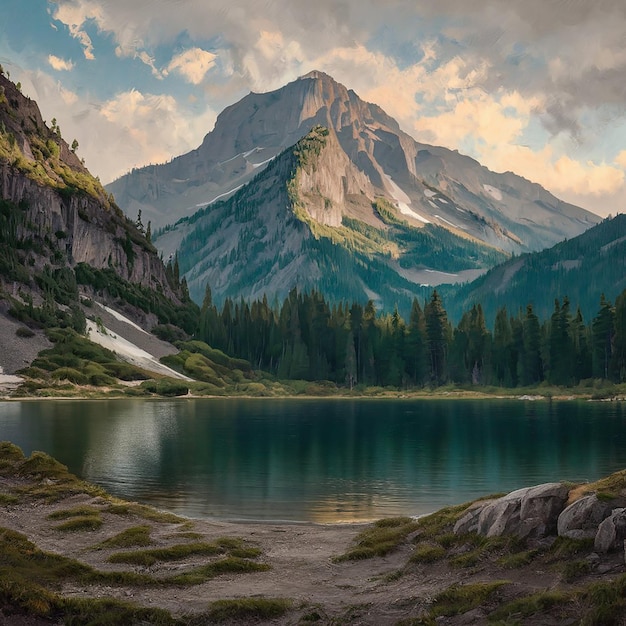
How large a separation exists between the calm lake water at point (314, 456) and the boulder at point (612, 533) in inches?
1072

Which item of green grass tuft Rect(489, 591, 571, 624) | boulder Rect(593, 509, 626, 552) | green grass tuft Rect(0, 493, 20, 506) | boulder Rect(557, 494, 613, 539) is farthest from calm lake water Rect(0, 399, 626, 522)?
green grass tuft Rect(489, 591, 571, 624)

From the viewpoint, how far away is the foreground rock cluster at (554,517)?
2705cm

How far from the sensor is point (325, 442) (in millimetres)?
104062

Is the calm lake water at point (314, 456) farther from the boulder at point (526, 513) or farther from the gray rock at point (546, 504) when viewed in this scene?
the gray rock at point (546, 504)

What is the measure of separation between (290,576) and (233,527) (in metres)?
13.8

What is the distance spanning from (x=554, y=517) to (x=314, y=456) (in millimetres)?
59619

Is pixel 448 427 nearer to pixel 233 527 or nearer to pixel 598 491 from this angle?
pixel 233 527

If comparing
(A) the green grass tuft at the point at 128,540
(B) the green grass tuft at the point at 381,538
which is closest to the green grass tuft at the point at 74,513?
(A) the green grass tuft at the point at 128,540

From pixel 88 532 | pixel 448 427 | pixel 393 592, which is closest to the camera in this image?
pixel 393 592

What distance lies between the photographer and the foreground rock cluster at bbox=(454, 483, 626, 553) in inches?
1065

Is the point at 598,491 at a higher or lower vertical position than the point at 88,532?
higher

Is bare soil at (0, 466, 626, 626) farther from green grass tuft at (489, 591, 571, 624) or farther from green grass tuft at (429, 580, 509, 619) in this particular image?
green grass tuft at (489, 591, 571, 624)

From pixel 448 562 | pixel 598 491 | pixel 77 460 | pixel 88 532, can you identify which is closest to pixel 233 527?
pixel 88 532

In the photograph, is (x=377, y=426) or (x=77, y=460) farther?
(x=377, y=426)
